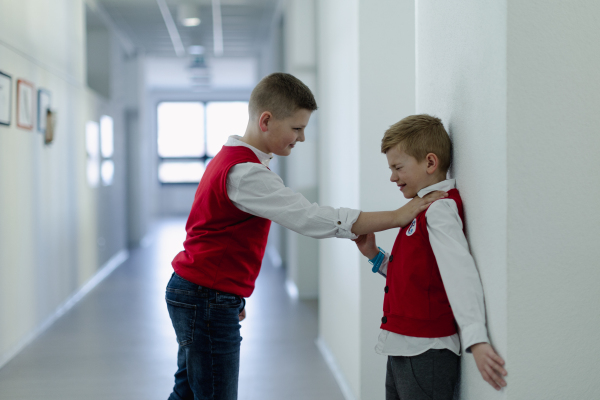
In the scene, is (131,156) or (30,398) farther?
(131,156)

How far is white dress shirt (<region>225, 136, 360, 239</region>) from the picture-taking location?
1.33m

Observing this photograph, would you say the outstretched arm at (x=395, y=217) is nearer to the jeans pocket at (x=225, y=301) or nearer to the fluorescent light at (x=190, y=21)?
the jeans pocket at (x=225, y=301)

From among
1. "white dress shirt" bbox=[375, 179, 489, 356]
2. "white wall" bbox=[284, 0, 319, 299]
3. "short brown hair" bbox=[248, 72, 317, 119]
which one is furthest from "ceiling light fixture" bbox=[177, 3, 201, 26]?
"white dress shirt" bbox=[375, 179, 489, 356]

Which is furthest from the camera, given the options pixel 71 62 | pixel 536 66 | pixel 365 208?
pixel 71 62

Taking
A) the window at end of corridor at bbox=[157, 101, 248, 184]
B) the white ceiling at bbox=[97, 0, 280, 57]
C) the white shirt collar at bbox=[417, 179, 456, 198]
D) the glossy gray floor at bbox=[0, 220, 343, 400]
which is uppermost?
the white ceiling at bbox=[97, 0, 280, 57]

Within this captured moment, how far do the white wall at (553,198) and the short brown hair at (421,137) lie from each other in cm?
31

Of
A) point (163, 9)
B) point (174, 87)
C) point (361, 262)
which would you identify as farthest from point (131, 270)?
point (174, 87)

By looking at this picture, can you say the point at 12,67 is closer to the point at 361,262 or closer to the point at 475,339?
the point at 361,262

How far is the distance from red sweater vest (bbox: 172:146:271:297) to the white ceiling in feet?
14.7

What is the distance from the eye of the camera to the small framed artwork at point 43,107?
3.82 m

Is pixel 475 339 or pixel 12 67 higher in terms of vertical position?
pixel 12 67

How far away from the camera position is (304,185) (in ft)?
15.6

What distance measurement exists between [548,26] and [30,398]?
108 inches

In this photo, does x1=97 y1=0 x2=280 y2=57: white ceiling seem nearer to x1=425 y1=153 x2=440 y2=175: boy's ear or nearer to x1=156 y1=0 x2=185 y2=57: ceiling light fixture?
x1=156 y1=0 x2=185 y2=57: ceiling light fixture
